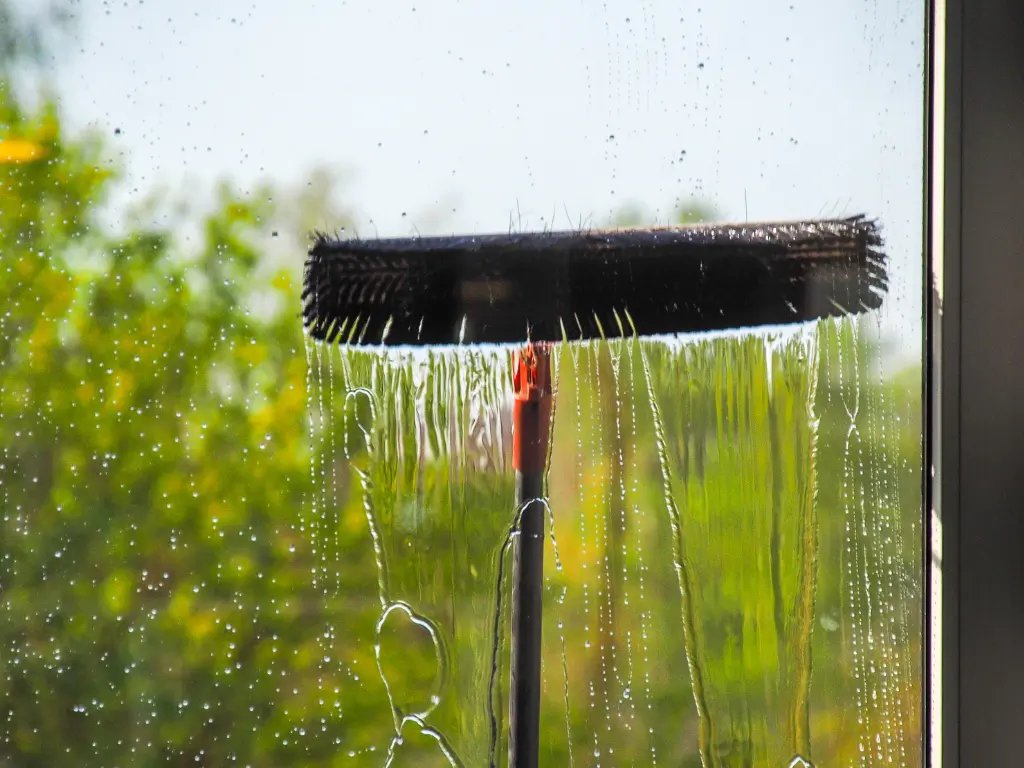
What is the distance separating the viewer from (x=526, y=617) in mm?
786

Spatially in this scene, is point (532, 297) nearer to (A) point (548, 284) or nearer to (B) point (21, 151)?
(A) point (548, 284)

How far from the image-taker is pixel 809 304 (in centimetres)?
83

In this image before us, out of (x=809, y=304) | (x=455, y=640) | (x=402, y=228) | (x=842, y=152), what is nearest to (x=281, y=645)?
(x=455, y=640)

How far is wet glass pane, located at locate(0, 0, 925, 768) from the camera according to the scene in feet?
2.38

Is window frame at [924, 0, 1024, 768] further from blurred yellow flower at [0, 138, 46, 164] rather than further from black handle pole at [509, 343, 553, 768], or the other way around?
blurred yellow flower at [0, 138, 46, 164]

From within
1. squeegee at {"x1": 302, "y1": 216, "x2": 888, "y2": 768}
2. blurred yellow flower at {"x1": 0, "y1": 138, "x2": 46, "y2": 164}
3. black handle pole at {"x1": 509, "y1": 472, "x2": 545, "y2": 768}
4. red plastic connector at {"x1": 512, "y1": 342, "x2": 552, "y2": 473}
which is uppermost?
blurred yellow flower at {"x1": 0, "y1": 138, "x2": 46, "y2": 164}

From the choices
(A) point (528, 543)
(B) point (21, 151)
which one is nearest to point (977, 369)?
(A) point (528, 543)

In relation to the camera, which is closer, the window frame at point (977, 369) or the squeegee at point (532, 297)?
the squeegee at point (532, 297)

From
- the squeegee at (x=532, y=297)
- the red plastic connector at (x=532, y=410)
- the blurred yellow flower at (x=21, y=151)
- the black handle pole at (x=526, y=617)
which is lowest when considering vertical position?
the black handle pole at (x=526, y=617)

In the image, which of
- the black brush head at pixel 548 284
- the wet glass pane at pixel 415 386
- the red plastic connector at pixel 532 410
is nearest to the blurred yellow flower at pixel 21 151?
the wet glass pane at pixel 415 386

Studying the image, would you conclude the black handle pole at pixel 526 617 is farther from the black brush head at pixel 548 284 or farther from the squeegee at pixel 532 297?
the black brush head at pixel 548 284

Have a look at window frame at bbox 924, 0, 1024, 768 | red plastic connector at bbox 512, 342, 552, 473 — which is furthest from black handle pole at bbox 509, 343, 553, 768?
window frame at bbox 924, 0, 1024, 768

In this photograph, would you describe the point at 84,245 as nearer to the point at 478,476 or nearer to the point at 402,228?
the point at 402,228

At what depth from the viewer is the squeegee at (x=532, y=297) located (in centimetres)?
74
